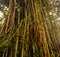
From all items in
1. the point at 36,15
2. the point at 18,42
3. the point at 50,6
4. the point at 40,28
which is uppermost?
the point at 50,6

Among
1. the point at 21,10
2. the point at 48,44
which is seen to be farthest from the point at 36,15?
the point at 48,44

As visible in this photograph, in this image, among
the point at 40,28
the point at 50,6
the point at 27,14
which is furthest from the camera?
the point at 50,6

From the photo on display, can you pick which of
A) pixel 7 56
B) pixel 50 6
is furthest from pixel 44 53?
pixel 50 6

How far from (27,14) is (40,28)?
225 mm

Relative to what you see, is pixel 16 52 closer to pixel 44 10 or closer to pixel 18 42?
pixel 18 42

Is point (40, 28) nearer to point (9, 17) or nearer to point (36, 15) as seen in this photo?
point (36, 15)

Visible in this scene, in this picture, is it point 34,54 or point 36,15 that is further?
point 36,15

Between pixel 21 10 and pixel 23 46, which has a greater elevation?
pixel 21 10

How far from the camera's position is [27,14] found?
1.56 meters

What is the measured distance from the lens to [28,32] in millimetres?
1432

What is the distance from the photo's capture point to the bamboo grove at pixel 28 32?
1338 millimetres

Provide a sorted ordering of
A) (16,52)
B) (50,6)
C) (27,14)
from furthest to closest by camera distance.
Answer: (50,6) → (27,14) → (16,52)

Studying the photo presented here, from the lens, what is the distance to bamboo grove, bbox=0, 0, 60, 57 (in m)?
1.34

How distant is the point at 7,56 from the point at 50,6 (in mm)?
780
